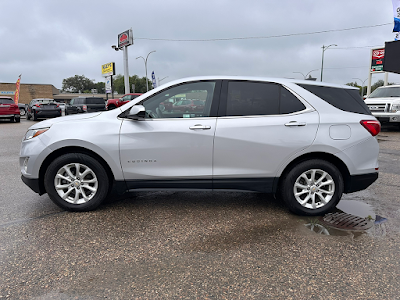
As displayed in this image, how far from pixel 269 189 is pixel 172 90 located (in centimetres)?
174

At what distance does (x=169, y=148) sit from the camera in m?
3.81

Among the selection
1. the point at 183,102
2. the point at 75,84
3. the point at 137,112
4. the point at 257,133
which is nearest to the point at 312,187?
the point at 257,133

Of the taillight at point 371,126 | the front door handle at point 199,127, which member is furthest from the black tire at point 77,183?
the taillight at point 371,126

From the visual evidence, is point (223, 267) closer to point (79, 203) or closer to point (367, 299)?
point (367, 299)

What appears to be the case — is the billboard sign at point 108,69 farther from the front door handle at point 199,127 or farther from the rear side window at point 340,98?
the rear side window at point 340,98

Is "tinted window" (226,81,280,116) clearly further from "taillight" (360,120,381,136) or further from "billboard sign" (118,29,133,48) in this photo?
"billboard sign" (118,29,133,48)

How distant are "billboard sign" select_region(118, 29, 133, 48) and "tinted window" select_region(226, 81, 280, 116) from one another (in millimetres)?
38784

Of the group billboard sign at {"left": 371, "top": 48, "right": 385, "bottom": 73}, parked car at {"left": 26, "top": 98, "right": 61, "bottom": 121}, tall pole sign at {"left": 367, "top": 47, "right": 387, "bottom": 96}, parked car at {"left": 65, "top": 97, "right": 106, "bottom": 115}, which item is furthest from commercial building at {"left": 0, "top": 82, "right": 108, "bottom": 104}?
billboard sign at {"left": 371, "top": 48, "right": 385, "bottom": 73}

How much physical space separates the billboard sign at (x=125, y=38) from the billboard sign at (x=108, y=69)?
2886mm

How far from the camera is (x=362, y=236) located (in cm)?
340

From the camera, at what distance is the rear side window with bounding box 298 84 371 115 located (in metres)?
3.93

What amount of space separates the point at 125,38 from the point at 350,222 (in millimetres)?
41052

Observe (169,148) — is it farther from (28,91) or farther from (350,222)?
(28,91)

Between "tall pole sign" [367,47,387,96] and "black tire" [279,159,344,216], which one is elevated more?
"tall pole sign" [367,47,387,96]
